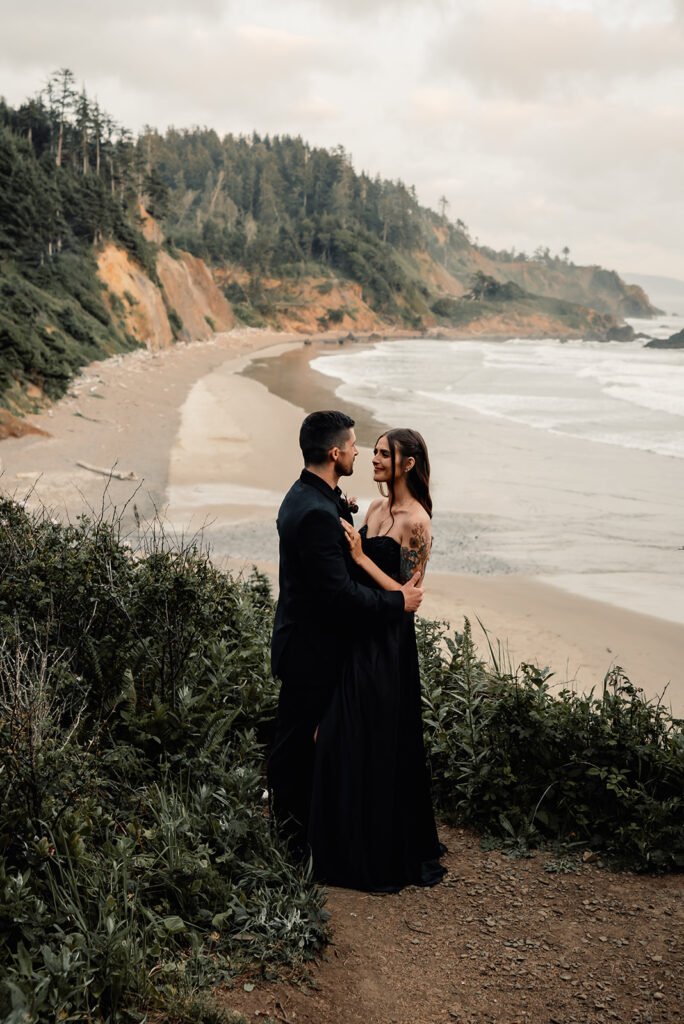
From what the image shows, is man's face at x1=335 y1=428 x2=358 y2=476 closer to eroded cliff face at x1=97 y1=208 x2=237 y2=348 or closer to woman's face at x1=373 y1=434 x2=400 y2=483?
woman's face at x1=373 y1=434 x2=400 y2=483

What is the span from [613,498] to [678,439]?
7.51 metres

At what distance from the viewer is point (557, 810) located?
4.23 metres

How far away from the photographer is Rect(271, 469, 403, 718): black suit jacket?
3273mm

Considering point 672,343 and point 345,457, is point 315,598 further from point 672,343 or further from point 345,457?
point 672,343

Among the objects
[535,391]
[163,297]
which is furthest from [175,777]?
[163,297]

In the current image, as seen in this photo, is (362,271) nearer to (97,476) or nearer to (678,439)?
(678,439)

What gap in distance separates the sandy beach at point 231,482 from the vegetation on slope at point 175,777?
1050 mm

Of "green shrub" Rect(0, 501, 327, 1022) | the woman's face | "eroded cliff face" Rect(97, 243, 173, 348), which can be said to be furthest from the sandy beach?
"eroded cliff face" Rect(97, 243, 173, 348)

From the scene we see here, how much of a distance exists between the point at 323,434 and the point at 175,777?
190 centimetres

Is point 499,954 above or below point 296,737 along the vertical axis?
below

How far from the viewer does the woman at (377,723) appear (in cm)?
352

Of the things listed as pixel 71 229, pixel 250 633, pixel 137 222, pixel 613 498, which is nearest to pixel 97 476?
pixel 613 498

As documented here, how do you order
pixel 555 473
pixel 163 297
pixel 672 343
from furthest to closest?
1. pixel 672 343
2. pixel 163 297
3. pixel 555 473

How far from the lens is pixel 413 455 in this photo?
357cm
